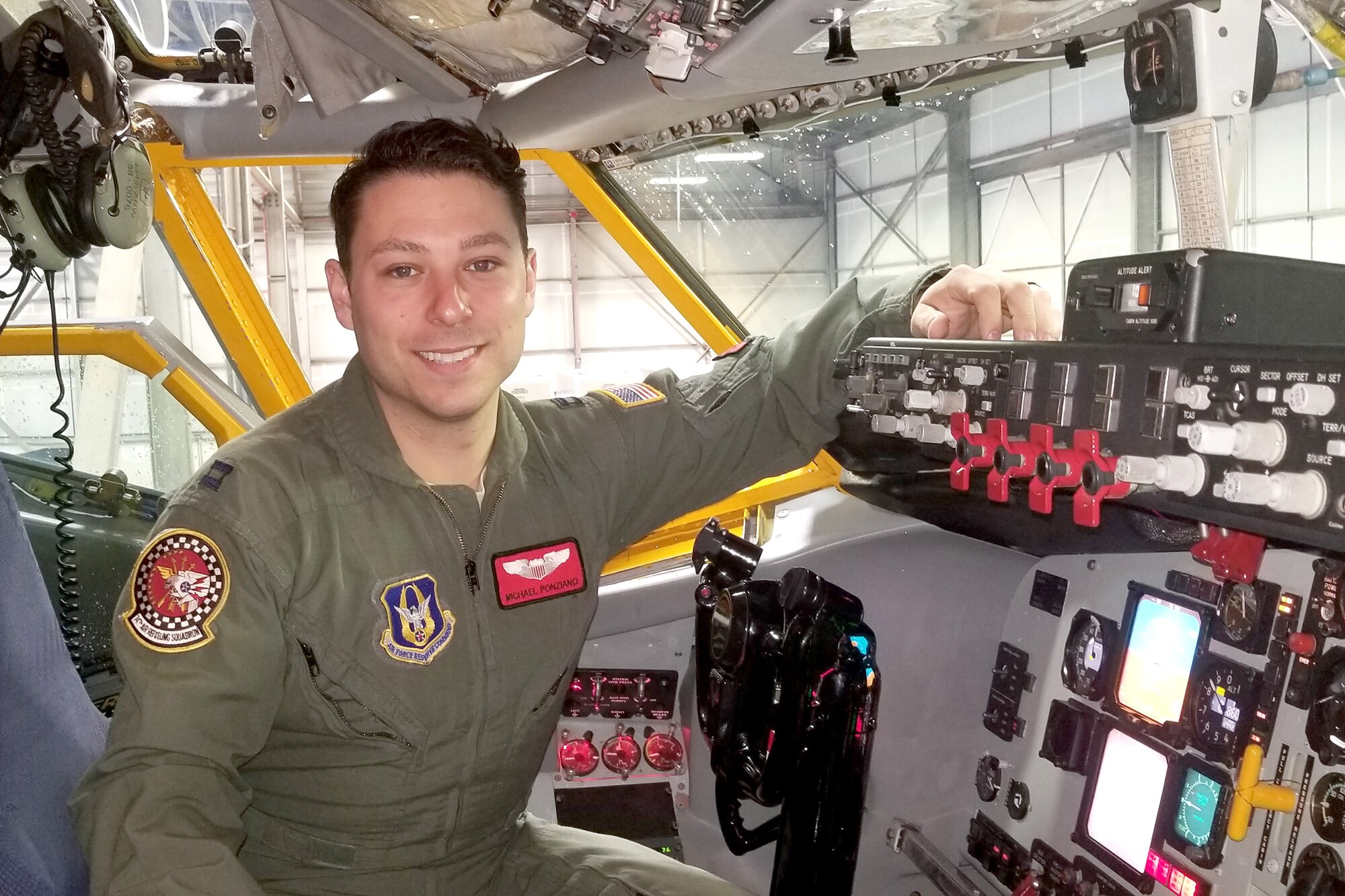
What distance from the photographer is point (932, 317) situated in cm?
152

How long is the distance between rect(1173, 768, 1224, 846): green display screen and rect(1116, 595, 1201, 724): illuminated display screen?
3.7 inches

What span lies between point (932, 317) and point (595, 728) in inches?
51.3

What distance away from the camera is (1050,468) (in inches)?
43.9

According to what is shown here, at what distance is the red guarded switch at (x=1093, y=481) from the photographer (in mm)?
1061

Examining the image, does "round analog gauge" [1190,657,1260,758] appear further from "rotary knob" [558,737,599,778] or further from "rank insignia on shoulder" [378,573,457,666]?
"rotary knob" [558,737,599,778]

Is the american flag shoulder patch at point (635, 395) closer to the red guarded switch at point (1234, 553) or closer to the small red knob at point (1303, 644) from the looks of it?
the red guarded switch at point (1234, 553)

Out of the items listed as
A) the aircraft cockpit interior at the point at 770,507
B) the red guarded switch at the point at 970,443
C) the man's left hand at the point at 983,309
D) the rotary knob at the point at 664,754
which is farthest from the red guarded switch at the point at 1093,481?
the rotary knob at the point at 664,754

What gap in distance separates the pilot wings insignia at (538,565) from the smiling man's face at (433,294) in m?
0.22

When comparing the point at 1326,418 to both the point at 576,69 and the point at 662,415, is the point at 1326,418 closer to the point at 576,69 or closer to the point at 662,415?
the point at 662,415

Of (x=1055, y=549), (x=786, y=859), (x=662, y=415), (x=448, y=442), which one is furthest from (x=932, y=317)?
(x=786, y=859)

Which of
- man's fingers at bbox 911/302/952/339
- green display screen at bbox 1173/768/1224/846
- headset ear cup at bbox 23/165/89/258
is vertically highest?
headset ear cup at bbox 23/165/89/258

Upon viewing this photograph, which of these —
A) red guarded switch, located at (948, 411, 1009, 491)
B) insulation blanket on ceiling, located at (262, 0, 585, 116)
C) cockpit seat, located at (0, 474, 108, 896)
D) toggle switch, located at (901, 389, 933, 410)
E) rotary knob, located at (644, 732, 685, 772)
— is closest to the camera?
cockpit seat, located at (0, 474, 108, 896)

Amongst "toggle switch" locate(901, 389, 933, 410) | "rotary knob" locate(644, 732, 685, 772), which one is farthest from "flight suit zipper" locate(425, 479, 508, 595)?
"rotary knob" locate(644, 732, 685, 772)

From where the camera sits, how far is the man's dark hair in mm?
1510
